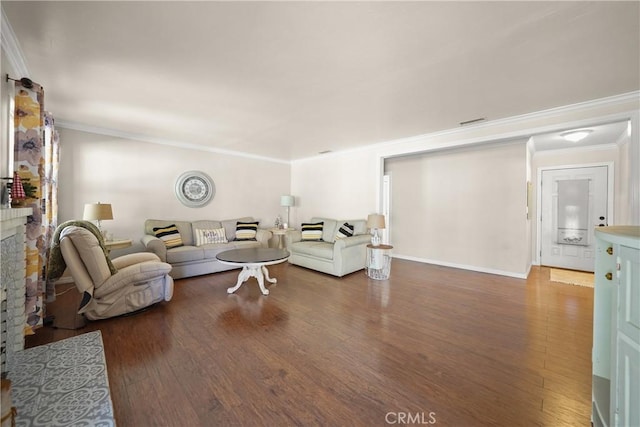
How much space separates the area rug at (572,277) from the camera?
3.79 metres

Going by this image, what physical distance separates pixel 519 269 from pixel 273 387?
4.37m

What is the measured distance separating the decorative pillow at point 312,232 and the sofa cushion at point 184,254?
6.19ft

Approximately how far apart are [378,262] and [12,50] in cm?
472

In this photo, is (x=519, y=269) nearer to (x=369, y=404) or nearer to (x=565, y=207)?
(x=565, y=207)

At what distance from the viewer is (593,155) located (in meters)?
4.46

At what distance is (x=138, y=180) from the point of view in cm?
432

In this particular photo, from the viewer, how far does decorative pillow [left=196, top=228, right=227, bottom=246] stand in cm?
444

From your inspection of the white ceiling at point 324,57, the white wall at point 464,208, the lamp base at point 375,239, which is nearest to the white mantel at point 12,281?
the white ceiling at point 324,57

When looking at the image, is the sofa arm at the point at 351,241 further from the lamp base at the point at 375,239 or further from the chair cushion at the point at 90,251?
the chair cushion at the point at 90,251

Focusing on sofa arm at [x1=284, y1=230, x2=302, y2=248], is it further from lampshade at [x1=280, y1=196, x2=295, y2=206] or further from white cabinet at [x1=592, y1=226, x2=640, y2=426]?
white cabinet at [x1=592, y1=226, x2=640, y2=426]

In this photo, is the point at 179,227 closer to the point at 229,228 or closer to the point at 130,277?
the point at 229,228

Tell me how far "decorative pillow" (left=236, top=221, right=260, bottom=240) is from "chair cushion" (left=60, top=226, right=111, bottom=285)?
246 centimetres

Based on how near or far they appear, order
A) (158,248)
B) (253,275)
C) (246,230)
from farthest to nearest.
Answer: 1. (246,230)
2. (158,248)
3. (253,275)

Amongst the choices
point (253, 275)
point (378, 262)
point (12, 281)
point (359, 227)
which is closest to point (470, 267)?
point (378, 262)
